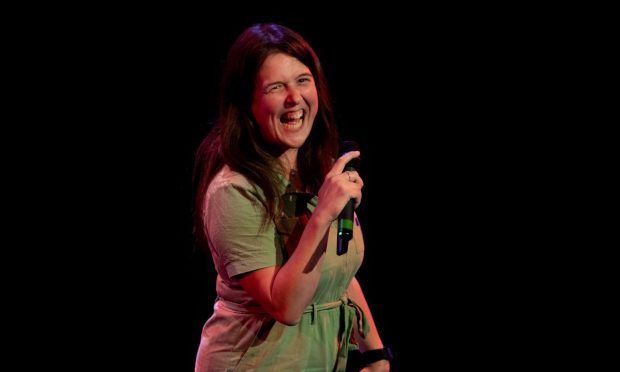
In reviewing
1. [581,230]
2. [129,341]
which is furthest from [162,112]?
[581,230]

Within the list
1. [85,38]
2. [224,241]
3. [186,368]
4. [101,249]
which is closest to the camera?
[224,241]

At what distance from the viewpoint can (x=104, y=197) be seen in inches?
94.8

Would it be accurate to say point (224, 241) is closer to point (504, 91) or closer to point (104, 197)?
point (104, 197)

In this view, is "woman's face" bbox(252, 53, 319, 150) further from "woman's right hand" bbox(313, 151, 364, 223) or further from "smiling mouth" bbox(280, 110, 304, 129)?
"woman's right hand" bbox(313, 151, 364, 223)

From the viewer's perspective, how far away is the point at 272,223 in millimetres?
1361

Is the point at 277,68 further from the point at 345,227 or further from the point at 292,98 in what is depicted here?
the point at 345,227

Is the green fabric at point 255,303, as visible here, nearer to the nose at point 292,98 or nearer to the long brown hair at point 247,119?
the long brown hair at point 247,119

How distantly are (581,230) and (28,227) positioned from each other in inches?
91.5

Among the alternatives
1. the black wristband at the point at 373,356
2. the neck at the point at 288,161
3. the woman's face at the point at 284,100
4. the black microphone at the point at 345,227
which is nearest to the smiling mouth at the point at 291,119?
the woman's face at the point at 284,100

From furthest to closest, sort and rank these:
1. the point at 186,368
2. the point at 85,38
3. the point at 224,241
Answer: the point at 186,368 < the point at 85,38 < the point at 224,241

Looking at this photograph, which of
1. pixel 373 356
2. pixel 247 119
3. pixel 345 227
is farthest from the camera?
pixel 373 356

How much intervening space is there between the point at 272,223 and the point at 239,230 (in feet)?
0.29

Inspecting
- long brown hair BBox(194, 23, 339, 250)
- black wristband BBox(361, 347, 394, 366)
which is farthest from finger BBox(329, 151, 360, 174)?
black wristband BBox(361, 347, 394, 366)

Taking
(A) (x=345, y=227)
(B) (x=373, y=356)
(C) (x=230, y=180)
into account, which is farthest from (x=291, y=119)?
(B) (x=373, y=356)
